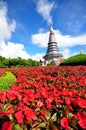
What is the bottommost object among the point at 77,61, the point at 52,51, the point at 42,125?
the point at 42,125

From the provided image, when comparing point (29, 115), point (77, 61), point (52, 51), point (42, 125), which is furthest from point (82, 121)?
point (52, 51)

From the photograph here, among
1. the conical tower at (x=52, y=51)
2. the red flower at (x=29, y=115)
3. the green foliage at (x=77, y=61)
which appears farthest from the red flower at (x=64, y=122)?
the conical tower at (x=52, y=51)

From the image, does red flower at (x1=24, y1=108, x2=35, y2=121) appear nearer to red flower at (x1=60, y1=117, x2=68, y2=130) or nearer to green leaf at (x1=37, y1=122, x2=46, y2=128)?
green leaf at (x1=37, y1=122, x2=46, y2=128)

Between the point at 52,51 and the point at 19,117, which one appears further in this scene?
the point at 52,51

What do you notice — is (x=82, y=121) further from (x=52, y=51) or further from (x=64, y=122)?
(x=52, y=51)

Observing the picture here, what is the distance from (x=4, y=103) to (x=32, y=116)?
0.59 m

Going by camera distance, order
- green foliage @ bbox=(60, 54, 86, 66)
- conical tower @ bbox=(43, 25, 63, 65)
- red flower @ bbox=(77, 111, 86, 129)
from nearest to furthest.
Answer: red flower @ bbox=(77, 111, 86, 129) → green foliage @ bbox=(60, 54, 86, 66) → conical tower @ bbox=(43, 25, 63, 65)

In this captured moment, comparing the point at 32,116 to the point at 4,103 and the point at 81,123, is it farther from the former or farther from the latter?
the point at 4,103

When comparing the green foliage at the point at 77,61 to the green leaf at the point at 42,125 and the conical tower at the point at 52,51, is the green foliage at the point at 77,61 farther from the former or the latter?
the conical tower at the point at 52,51

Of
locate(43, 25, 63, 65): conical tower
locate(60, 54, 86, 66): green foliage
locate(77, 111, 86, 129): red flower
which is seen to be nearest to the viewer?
locate(77, 111, 86, 129): red flower

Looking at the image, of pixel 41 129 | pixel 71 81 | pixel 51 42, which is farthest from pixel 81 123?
pixel 51 42

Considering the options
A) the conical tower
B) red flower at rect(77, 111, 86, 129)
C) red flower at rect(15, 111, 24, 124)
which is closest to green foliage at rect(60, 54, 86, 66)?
red flower at rect(77, 111, 86, 129)

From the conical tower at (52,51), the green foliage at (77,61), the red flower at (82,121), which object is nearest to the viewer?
the red flower at (82,121)

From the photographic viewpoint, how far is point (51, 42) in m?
81.1
